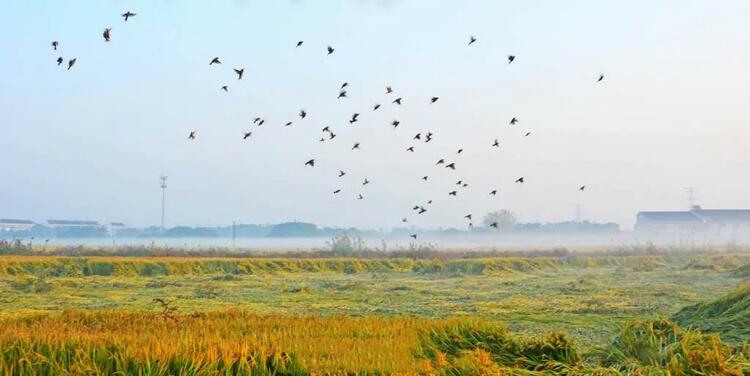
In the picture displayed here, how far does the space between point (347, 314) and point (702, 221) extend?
108 meters

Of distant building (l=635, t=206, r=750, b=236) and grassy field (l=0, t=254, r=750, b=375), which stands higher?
distant building (l=635, t=206, r=750, b=236)

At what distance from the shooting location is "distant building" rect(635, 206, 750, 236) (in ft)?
384

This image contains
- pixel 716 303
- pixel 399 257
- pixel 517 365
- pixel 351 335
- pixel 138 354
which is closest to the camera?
pixel 138 354

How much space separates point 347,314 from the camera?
23.7m

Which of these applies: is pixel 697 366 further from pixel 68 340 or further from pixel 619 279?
pixel 619 279

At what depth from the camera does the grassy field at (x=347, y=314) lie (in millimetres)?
10711

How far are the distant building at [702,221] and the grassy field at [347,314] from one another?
196ft

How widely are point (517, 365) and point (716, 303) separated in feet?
35.6

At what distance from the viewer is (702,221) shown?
119 metres

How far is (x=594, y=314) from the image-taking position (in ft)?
81.7

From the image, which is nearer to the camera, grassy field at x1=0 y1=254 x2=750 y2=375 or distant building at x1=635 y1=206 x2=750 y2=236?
grassy field at x1=0 y1=254 x2=750 y2=375

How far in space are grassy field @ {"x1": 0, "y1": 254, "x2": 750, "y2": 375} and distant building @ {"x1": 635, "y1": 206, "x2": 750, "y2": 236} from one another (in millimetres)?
59680

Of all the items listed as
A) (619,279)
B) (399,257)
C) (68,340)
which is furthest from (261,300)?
(399,257)

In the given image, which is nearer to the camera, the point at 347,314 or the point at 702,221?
the point at 347,314
